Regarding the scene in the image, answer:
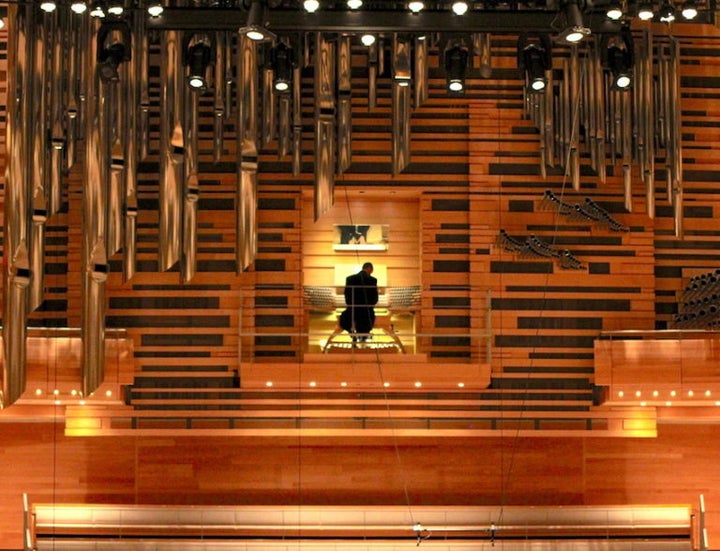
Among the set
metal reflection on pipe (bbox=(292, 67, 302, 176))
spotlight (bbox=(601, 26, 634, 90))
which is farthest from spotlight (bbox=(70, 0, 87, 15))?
spotlight (bbox=(601, 26, 634, 90))

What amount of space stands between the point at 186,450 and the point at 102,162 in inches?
154

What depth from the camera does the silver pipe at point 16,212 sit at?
8555mm

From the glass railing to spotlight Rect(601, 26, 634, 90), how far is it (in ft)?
10.6

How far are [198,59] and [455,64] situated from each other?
6.19 feet

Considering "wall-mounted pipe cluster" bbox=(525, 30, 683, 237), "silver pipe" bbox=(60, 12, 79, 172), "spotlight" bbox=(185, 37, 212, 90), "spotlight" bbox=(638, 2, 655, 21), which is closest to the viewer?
"spotlight" bbox=(638, 2, 655, 21)

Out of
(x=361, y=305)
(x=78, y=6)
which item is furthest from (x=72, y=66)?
(x=361, y=305)

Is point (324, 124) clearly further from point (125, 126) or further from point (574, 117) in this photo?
point (574, 117)

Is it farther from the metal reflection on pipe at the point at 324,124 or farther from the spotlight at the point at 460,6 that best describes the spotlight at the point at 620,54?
the metal reflection on pipe at the point at 324,124

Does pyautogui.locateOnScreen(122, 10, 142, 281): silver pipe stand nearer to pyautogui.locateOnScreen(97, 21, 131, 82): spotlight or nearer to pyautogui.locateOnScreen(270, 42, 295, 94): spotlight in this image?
pyautogui.locateOnScreen(97, 21, 131, 82): spotlight

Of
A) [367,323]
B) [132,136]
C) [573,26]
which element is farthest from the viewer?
[367,323]

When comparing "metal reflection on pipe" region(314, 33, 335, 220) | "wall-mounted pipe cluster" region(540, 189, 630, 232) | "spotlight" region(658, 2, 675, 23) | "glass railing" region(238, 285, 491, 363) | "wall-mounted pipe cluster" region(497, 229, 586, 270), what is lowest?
"glass railing" region(238, 285, 491, 363)

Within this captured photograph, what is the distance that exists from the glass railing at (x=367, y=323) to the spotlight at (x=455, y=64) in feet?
8.78

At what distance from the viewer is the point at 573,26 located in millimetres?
7277

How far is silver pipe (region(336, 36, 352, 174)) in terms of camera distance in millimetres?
9898
